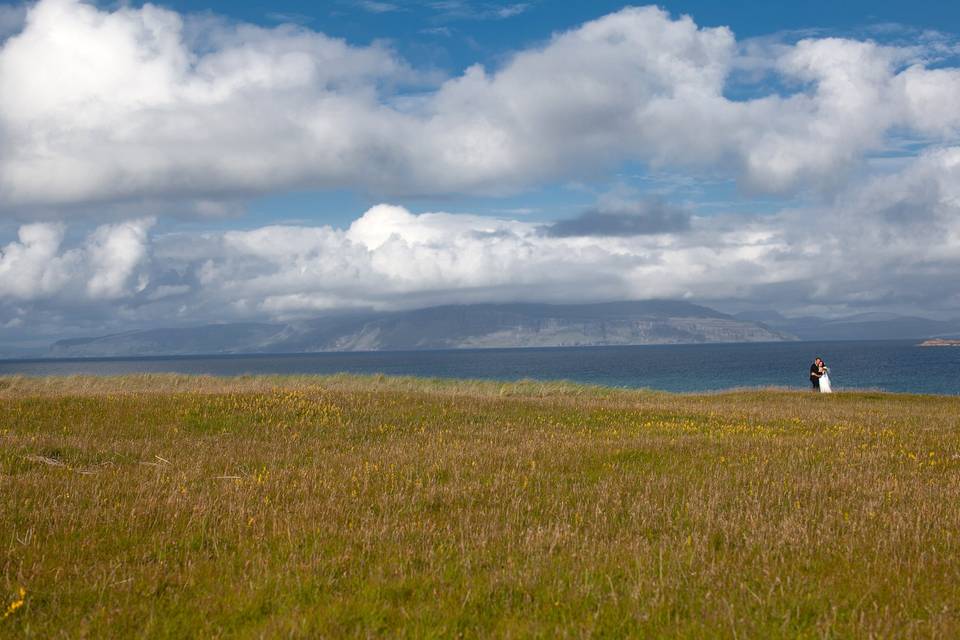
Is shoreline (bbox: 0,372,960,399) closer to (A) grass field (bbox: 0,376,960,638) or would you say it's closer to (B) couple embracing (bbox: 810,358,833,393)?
(B) couple embracing (bbox: 810,358,833,393)

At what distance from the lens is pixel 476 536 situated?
9.28m

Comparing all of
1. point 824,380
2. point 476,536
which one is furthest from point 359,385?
point 476,536

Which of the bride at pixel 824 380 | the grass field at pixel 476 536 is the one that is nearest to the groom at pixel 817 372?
the bride at pixel 824 380

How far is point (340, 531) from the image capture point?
9.51 meters

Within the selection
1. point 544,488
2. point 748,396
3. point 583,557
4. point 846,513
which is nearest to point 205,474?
point 544,488

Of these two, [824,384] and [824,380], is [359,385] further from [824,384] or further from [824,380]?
[824,380]

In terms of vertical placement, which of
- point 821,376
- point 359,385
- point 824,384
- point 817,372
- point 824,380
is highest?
point 359,385

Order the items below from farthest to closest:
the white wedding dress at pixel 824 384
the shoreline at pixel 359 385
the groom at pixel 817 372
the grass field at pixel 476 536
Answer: the groom at pixel 817 372 < the white wedding dress at pixel 824 384 < the shoreline at pixel 359 385 < the grass field at pixel 476 536

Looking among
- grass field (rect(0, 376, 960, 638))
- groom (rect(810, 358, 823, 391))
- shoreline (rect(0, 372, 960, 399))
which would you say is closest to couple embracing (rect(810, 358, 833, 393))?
groom (rect(810, 358, 823, 391))

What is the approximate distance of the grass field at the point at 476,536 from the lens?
22.3 feet

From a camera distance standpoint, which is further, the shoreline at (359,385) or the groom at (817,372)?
the groom at (817,372)

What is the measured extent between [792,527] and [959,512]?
302 centimetres

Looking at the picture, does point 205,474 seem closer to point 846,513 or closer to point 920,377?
point 846,513

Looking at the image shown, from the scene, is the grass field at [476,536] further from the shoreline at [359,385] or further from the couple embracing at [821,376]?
the couple embracing at [821,376]
